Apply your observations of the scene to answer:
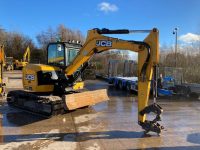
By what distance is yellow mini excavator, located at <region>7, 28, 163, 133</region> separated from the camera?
33.5 ft

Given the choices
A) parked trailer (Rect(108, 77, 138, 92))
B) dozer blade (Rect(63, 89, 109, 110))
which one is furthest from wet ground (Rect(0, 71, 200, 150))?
parked trailer (Rect(108, 77, 138, 92))

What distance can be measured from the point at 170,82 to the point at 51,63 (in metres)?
8.20

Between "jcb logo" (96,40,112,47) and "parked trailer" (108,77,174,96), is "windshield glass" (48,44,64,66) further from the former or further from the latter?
"parked trailer" (108,77,174,96)

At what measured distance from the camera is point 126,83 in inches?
879

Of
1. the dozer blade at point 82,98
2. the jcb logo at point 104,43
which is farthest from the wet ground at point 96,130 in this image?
the jcb logo at point 104,43

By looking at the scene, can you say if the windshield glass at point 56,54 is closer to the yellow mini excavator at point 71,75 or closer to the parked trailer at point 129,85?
the yellow mini excavator at point 71,75

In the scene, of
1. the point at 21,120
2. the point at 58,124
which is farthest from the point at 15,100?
the point at 58,124

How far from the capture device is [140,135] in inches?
386

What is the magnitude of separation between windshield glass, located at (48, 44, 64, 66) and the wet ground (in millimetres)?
2265

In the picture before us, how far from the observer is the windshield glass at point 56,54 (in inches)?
561

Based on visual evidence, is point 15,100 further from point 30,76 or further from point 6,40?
point 6,40

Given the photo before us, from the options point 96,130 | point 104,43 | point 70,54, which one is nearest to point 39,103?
point 70,54

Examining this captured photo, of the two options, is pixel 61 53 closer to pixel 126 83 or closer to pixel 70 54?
pixel 70 54

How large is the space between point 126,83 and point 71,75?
886 centimetres
